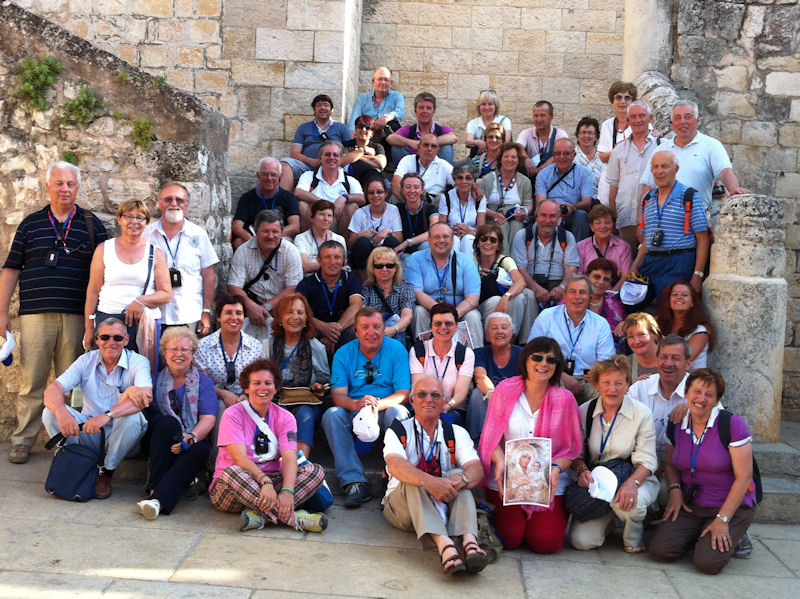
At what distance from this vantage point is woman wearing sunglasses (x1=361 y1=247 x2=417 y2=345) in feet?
21.8

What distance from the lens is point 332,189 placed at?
805cm

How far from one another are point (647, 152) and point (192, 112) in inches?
149

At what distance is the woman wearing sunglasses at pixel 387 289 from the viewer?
664 cm

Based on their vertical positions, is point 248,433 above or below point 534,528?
above

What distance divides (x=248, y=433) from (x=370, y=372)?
0.99m

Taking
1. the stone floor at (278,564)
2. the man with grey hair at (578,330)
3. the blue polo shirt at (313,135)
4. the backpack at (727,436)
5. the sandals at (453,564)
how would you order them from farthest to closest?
1. the blue polo shirt at (313,135)
2. the man with grey hair at (578,330)
3. the backpack at (727,436)
4. the sandals at (453,564)
5. the stone floor at (278,564)

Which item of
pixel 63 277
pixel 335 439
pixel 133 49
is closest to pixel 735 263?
pixel 335 439

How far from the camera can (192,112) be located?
6.52m

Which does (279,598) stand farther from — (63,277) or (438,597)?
(63,277)

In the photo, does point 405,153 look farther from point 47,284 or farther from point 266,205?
point 47,284

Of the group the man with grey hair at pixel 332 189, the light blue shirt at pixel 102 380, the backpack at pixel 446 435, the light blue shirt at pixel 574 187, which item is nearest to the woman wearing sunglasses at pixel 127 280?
the light blue shirt at pixel 102 380

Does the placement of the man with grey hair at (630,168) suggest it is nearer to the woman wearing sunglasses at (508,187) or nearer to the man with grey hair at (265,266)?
the woman wearing sunglasses at (508,187)

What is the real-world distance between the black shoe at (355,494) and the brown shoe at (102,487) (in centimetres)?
143

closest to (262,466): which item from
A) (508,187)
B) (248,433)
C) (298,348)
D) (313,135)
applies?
(248,433)
